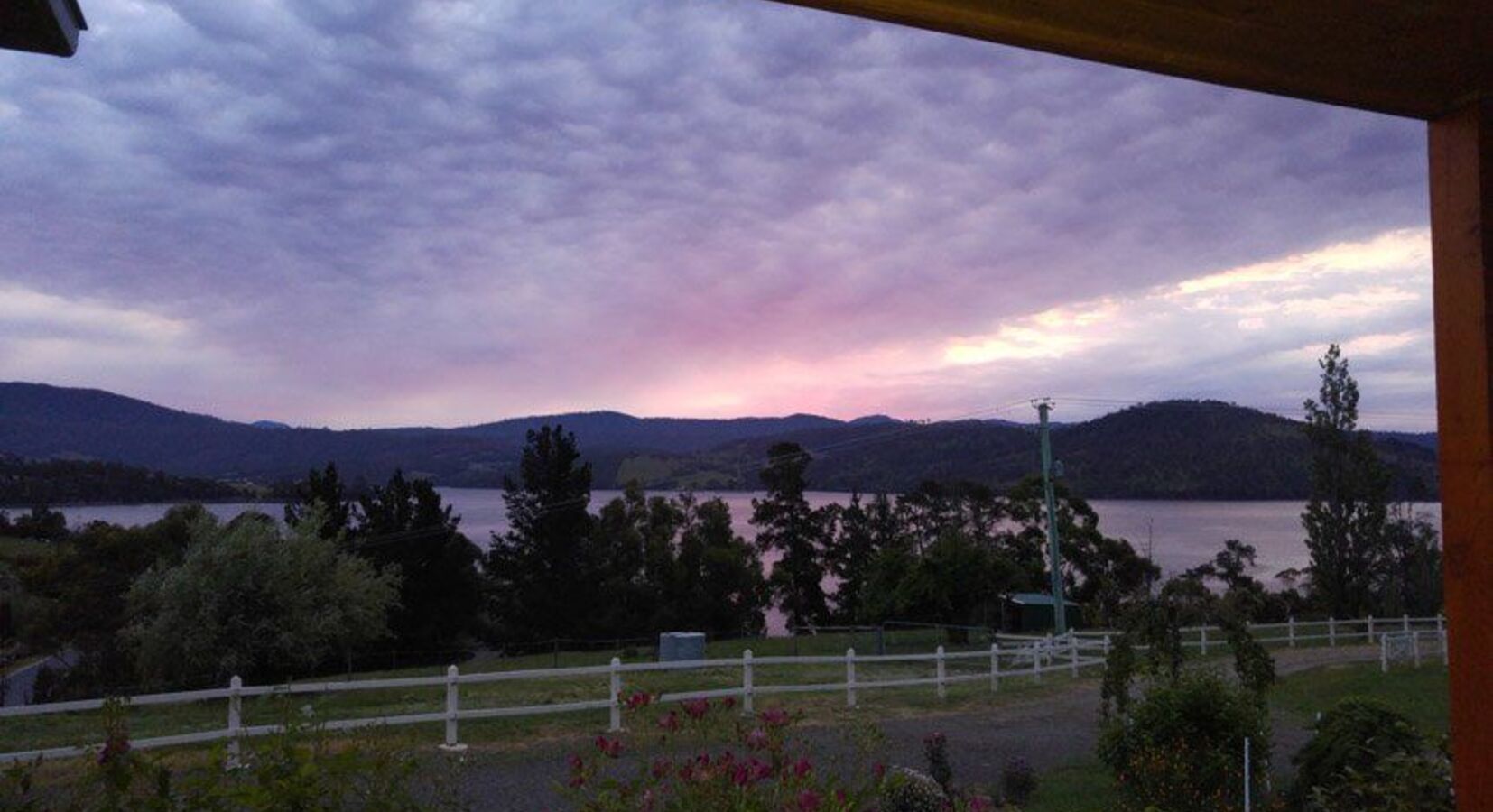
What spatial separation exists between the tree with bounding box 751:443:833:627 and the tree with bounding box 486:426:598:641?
11.7m

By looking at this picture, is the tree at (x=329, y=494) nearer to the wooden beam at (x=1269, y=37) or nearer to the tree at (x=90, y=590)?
the tree at (x=90, y=590)

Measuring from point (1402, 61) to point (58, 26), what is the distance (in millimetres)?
2215

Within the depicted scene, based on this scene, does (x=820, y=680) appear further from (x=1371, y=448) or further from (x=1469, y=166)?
(x=1371, y=448)

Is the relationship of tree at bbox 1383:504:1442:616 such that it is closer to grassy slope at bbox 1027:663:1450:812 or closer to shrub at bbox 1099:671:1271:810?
grassy slope at bbox 1027:663:1450:812

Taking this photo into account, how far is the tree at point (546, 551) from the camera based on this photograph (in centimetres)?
4403

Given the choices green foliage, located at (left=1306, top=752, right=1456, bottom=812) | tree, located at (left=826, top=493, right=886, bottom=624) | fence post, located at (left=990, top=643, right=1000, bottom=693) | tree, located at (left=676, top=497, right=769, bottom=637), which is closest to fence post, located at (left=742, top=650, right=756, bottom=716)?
fence post, located at (left=990, top=643, right=1000, bottom=693)

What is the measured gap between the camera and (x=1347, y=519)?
129 ft

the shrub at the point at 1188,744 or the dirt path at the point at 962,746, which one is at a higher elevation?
the shrub at the point at 1188,744

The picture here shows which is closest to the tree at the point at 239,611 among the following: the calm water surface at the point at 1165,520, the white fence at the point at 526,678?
the white fence at the point at 526,678

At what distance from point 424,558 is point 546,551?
6374 mm

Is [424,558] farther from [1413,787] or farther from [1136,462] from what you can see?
[1136,462]

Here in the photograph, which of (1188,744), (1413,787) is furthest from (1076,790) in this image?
(1413,787)

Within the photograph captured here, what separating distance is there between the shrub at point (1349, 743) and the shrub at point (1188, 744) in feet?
1.59

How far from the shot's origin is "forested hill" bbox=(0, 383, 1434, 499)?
57.3 metres
